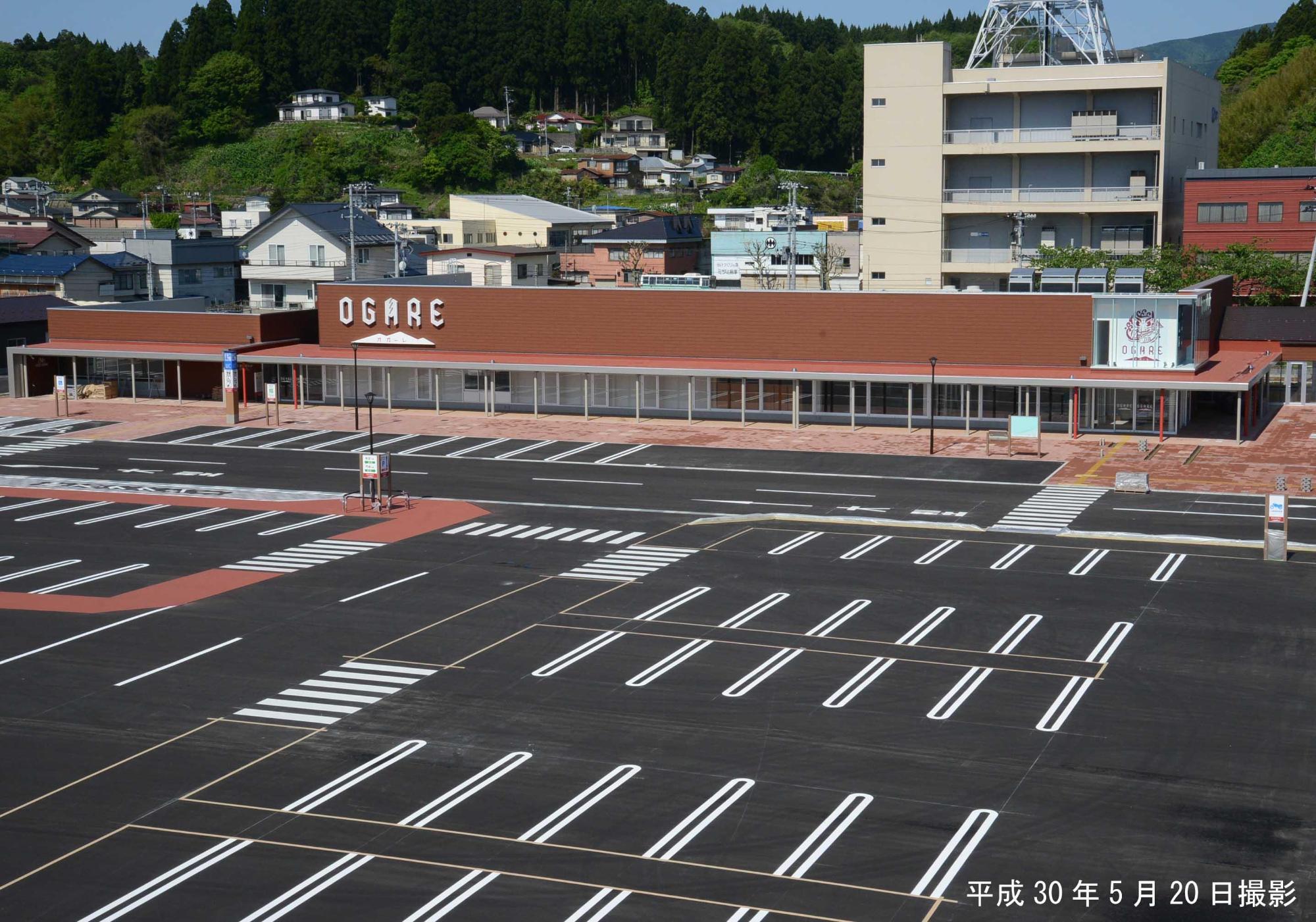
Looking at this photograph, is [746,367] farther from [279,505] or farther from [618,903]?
[618,903]

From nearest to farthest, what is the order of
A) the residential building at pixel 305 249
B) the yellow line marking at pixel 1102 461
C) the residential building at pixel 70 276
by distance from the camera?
the yellow line marking at pixel 1102 461 → the residential building at pixel 305 249 → the residential building at pixel 70 276

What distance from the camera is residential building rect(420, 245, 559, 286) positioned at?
99.7 meters

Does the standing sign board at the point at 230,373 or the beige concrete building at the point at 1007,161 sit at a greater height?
the beige concrete building at the point at 1007,161

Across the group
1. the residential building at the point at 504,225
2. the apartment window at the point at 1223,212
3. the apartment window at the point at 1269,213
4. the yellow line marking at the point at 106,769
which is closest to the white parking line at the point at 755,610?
the yellow line marking at the point at 106,769

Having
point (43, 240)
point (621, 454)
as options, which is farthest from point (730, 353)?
point (43, 240)

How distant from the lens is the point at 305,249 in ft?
302

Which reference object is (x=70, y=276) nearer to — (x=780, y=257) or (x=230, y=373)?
(x=230, y=373)

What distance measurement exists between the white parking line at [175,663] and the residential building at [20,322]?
51677mm

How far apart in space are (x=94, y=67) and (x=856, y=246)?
12297 cm

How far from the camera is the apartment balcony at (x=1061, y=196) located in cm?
7738

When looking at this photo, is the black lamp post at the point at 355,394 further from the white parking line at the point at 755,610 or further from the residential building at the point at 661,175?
A: the residential building at the point at 661,175

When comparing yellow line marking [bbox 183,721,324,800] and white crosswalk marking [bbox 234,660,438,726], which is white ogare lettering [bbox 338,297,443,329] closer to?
→ white crosswalk marking [bbox 234,660,438,726]

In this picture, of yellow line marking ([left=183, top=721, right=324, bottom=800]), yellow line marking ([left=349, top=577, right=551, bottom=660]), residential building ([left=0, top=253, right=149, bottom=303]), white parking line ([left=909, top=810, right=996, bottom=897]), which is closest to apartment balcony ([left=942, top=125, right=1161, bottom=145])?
yellow line marking ([left=349, top=577, right=551, bottom=660])

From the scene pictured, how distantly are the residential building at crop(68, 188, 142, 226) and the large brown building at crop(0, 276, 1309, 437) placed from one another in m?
74.9
